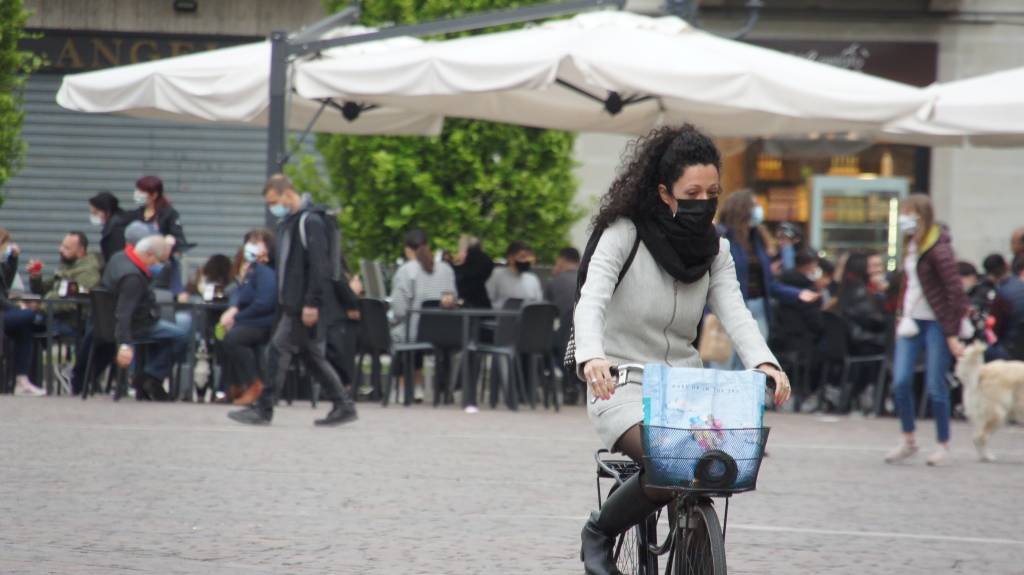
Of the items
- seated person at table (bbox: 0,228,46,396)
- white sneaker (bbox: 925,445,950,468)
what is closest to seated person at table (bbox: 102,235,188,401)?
seated person at table (bbox: 0,228,46,396)

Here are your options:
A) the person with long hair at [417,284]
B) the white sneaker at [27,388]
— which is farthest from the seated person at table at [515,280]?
the white sneaker at [27,388]

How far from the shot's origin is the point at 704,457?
450 centimetres

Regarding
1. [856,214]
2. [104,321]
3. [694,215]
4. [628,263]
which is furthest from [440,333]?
[694,215]

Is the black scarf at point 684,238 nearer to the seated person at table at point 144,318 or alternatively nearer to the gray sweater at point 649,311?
the gray sweater at point 649,311

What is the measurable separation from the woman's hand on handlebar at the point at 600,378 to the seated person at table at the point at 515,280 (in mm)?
12223

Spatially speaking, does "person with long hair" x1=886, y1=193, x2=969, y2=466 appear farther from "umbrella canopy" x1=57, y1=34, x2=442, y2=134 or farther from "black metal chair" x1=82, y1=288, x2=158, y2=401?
"black metal chair" x1=82, y1=288, x2=158, y2=401

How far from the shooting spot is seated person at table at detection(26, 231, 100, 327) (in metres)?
16.6

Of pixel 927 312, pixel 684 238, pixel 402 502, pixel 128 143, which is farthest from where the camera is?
pixel 128 143

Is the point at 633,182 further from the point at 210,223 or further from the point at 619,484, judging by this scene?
the point at 210,223

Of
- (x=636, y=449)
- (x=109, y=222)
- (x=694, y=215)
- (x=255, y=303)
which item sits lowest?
(x=636, y=449)

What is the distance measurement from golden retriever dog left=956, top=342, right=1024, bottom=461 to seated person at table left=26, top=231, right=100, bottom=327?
876cm

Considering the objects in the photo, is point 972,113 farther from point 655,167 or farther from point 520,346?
point 655,167

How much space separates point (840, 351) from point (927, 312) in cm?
517

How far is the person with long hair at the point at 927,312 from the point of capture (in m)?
11.1
